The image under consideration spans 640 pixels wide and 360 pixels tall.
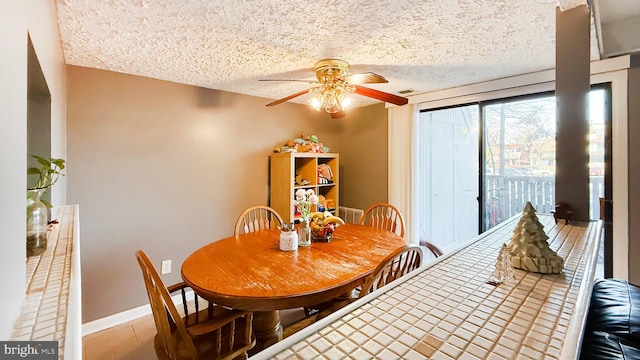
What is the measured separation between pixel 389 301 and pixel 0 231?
764 mm

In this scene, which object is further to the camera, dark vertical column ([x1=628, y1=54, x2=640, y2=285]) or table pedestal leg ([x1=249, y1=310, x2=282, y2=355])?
dark vertical column ([x1=628, y1=54, x2=640, y2=285])

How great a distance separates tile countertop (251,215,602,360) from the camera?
0.46 metres

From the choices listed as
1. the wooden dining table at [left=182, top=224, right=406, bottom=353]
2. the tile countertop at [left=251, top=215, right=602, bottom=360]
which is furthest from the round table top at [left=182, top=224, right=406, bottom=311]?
the tile countertop at [left=251, top=215, right=602, bottom=360]

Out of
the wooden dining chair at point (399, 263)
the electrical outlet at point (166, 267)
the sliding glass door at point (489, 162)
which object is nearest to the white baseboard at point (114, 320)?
the electrical outlet at point (166, 267)

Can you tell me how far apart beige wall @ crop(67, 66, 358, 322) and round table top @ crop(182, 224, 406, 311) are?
993 millimetres

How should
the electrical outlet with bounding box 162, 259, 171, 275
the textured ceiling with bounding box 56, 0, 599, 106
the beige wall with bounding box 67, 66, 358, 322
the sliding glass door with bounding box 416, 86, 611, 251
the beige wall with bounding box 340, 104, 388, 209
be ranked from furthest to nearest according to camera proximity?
1. the beige wall with bounding box 340, 104, 388, 209
2. the electrical outlet with bounding box 162, 259, 171, 275
3. the sliding glass door with bounding box 416, 86, 611, 251
4. the beige wall with bounding box 67, 66, 358, 322
5. the textured ceiling with bounding box 56, 0, 599, 106

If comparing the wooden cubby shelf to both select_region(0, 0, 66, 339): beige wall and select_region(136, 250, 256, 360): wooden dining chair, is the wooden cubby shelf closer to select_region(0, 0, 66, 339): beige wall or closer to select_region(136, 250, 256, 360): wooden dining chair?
select_region(136, 250, 256, 360): wooden dining chair

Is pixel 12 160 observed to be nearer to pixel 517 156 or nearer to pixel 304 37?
pixel 304 37

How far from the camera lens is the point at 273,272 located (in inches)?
59.9

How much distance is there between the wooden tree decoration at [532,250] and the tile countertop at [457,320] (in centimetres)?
2

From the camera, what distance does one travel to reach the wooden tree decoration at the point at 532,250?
79 cm

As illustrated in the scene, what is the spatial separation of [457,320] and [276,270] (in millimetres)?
1148

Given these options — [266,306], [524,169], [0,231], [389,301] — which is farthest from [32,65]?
[524,169]

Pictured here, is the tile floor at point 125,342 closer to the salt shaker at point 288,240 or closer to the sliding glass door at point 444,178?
the salt shaker at point 288,240
